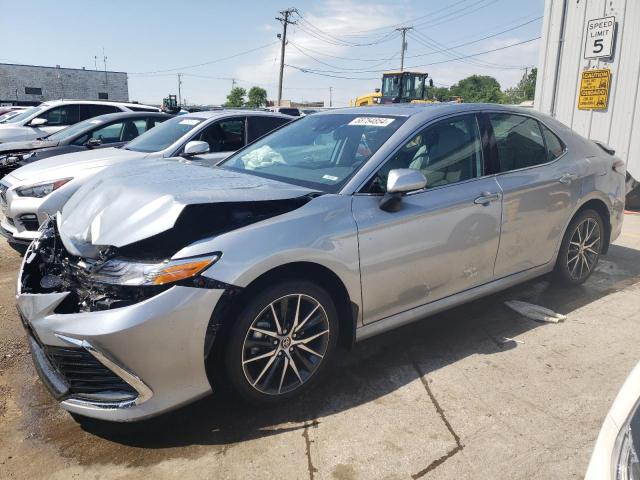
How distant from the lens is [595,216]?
447 cm

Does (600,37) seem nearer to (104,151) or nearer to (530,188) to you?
(530,188)

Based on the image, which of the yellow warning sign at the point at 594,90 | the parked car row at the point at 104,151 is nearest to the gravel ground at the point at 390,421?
the parked car row at the point at 104,151

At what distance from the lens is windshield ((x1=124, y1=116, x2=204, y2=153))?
6.35 metres

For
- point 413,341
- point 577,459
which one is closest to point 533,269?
point 413,341

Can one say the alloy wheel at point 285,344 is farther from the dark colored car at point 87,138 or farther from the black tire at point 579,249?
the dark colored car at point 87,138

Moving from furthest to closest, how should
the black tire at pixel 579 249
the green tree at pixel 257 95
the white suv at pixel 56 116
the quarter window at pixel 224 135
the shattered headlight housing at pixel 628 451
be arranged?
the green tree at pixel 257 95, the white suv at pixel 56 116, the quarter window at pixel 224 135, the black tire at pixel 579 249, the shattered headlight housing at pixel 628 451

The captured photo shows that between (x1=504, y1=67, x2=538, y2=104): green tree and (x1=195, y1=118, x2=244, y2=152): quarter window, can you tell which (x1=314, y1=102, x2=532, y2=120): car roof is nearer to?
(x1=195, y1=118, x2=244, y2=152): quarter window

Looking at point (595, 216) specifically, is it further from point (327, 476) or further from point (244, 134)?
point (244, 134)

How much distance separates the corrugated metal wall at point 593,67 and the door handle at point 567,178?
14.2 ft

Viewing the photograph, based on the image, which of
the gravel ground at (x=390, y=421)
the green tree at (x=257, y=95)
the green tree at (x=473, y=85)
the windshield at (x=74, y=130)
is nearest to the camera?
the gravel ground at (x=390, y=421)

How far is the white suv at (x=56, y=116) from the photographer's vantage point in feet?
34.9

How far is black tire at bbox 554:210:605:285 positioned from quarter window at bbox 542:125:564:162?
1.88 ft

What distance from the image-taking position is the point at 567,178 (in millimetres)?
4094

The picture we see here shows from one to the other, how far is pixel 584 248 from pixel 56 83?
70.9 meters
